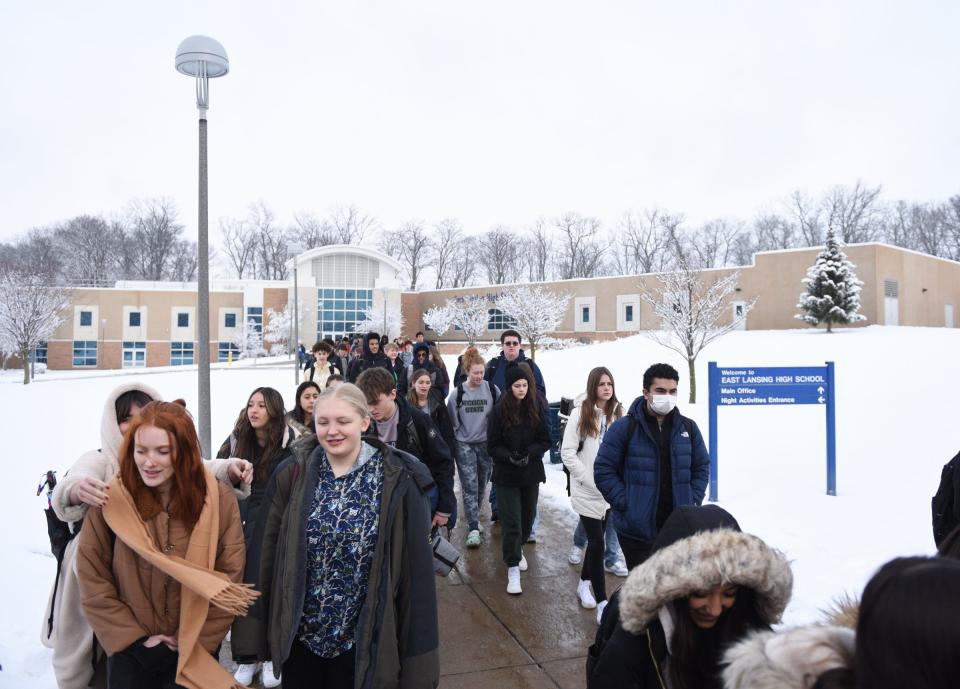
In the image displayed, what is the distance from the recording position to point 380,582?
8.97ft

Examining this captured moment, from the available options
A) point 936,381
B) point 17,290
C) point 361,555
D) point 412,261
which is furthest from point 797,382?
point 412,261

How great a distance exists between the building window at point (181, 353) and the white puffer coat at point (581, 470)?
189 feet

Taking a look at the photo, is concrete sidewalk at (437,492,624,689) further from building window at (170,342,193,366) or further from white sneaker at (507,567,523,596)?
building window at (170,342,193,366)

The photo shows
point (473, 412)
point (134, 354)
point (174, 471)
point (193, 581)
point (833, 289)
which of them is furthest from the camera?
point (134, 354)

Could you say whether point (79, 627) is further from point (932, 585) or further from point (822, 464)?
point (822, 464)

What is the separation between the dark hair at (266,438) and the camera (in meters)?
4.61

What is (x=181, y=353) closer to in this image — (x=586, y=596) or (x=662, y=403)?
(x=586, y=596)

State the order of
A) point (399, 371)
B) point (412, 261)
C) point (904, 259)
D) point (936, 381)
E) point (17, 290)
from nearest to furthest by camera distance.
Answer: point (399, 371), point (936, 381), point (904, 259), point (17, 290), point (412, 261)

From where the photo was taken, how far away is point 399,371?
11977 mm

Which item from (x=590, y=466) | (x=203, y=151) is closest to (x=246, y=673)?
(x=590, y=466)

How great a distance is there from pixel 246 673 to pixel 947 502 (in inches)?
169

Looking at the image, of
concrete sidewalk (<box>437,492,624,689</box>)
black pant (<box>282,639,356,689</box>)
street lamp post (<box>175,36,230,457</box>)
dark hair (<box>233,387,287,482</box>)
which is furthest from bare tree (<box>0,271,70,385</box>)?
black pant (<box>282,639,356,689</box>)

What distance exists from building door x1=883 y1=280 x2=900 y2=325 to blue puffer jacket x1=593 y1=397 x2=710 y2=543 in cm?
3524

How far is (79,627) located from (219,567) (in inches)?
25.9
